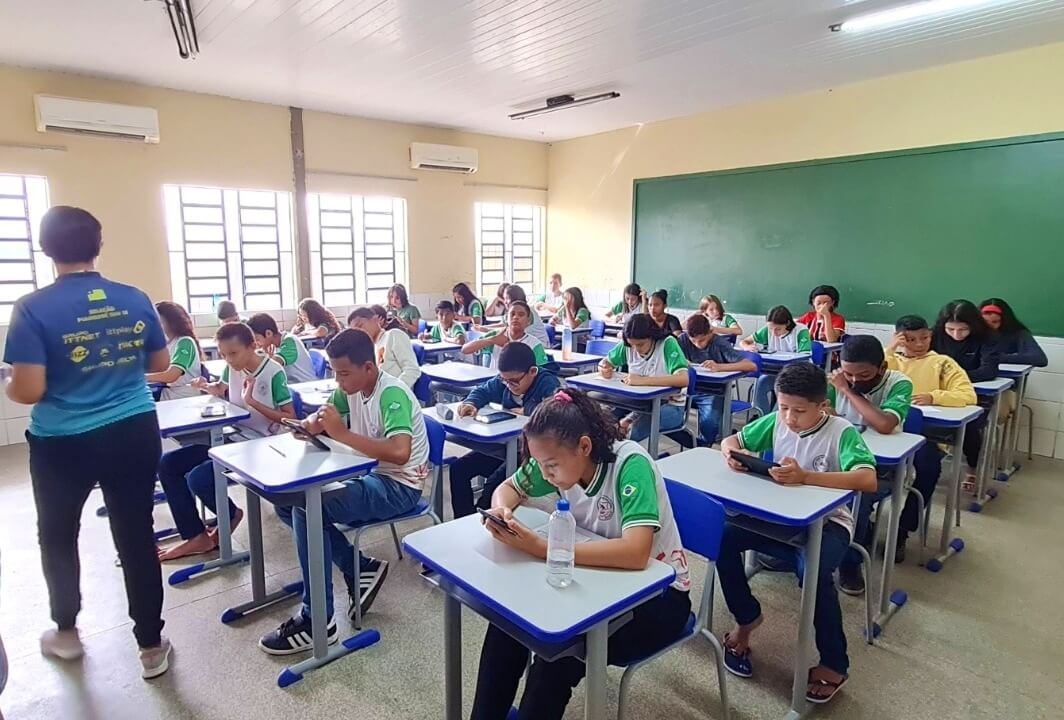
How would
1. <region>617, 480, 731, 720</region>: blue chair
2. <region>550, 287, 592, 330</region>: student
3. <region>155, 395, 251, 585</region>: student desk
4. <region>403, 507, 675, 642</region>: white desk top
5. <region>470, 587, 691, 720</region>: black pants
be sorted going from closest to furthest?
<region>403, 507, 675, 642</region>: white desk top
<region>470, 587, 691, 720</region>: black pants
<region>617, 480, 731, 720</region>: blue chair
<region>155, 395, 251, 585</region>: student desk
<region>550, 287, 592, 330</region>: student

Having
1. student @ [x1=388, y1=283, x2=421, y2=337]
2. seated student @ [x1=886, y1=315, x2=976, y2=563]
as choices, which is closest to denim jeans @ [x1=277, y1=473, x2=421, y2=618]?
seated student @ [x1=886, y1=315, x2=976, y2=563]

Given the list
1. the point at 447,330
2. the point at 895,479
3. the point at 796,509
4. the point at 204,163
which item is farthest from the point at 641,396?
the point at 204,163

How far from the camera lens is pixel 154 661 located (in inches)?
88.4

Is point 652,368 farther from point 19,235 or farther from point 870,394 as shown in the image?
point 19,235

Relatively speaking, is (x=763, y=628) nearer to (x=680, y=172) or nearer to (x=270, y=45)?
(x=270, y=45)

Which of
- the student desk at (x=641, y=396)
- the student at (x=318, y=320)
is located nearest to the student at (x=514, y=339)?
the student desk at (x=641, y=396)

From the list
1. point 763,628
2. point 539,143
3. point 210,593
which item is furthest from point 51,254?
point 539,143

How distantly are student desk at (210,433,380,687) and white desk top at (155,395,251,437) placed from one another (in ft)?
1.76

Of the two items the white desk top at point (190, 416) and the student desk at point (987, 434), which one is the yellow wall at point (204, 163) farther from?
the student desk at point (987, 434)

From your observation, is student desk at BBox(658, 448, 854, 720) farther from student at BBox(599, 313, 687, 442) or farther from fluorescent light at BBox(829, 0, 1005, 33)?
fluorescent light at BBox(829, 0, 1005, 33)

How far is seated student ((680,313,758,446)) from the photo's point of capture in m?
4.33

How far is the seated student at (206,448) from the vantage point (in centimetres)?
309

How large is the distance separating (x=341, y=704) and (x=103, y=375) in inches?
53.6

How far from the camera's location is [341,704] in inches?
82.7
